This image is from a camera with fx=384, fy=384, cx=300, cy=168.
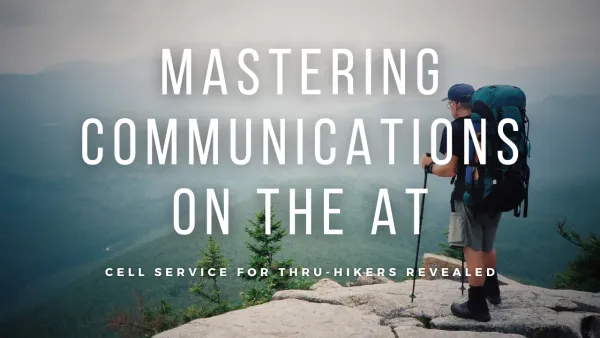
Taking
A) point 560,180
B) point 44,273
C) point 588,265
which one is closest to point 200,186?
point 44,273

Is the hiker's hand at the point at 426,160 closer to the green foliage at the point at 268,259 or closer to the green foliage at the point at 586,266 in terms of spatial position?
the green foliage at the point at 586,266

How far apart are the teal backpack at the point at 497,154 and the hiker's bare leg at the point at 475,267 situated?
0.49 metres

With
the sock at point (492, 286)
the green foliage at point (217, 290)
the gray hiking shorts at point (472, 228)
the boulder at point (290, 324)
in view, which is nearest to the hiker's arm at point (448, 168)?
the gray hiking shorts at point (472, 228)

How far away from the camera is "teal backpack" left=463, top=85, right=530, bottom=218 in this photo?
3.67 m

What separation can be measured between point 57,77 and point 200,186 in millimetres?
17244

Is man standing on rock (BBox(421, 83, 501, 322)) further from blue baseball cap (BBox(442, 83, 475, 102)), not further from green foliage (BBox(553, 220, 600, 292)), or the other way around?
green foliage (BBox(553, 220, 600, 292))

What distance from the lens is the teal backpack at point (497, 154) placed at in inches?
144

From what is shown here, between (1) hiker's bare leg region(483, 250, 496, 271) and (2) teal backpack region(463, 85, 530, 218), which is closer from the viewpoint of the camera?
(2) teal backpack region(463, 85, 530, 218)

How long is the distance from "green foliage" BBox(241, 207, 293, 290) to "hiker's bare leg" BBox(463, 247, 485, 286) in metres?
4.28

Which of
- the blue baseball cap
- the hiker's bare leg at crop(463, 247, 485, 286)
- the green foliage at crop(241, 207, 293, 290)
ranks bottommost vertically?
the green foliage at crop(241, 207, 293, 290)

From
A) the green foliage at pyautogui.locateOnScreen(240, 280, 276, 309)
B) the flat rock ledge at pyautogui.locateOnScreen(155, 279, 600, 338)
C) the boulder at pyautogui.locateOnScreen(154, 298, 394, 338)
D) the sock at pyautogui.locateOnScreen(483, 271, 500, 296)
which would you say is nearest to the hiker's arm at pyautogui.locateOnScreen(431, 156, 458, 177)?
the sock at pyautogui.locateOnScreen(483, 271, 500, 296)

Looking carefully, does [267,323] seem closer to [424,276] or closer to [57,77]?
[424,276]

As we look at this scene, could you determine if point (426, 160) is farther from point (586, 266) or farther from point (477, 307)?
point (586, 266)

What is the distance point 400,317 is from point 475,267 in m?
1.03
